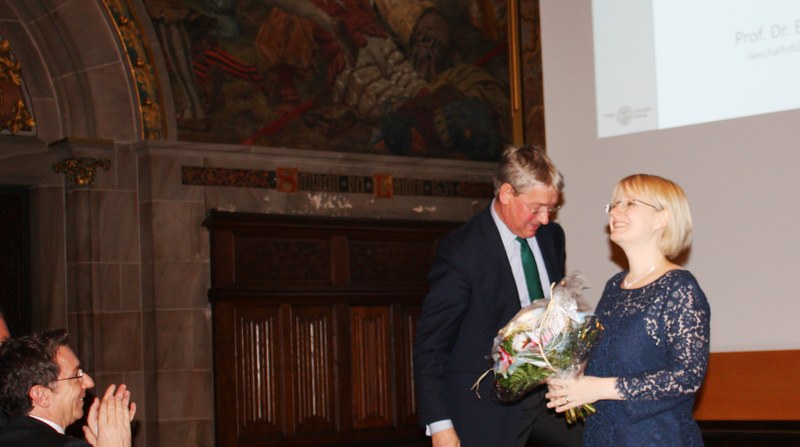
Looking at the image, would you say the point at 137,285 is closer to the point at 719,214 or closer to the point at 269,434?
the point at 269,434

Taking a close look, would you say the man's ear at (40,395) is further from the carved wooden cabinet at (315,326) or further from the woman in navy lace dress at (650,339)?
the carved wooden cabinet at (315,326)

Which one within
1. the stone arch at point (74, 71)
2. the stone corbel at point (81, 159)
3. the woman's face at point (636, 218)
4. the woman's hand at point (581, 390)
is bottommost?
the woman's hand at point (581, 390)

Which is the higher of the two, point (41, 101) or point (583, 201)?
point (41, 101)

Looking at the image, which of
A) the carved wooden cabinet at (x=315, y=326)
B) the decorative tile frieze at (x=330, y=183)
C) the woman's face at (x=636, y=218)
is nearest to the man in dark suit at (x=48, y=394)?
the woman's face at (x=636, y=218)

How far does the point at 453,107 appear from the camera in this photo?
11.5m

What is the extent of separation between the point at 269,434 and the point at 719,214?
5792 millimetres

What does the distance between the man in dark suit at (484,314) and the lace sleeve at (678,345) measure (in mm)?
991

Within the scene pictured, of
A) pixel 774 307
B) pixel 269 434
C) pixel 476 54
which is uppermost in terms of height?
pixel 476 54

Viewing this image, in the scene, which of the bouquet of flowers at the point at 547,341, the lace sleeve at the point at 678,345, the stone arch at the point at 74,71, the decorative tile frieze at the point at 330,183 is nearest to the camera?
the lace sleeve at the point at 678,345

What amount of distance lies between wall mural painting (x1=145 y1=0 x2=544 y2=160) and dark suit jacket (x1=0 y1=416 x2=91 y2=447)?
21.2 ft

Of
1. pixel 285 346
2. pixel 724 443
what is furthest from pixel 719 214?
pixel 285 346

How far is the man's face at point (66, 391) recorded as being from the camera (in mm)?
3684

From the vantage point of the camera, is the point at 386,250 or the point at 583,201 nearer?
the point at 583,201

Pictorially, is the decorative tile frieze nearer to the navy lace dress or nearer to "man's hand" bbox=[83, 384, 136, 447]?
"man's hand" bbox=[83, 384, 136, 447]
